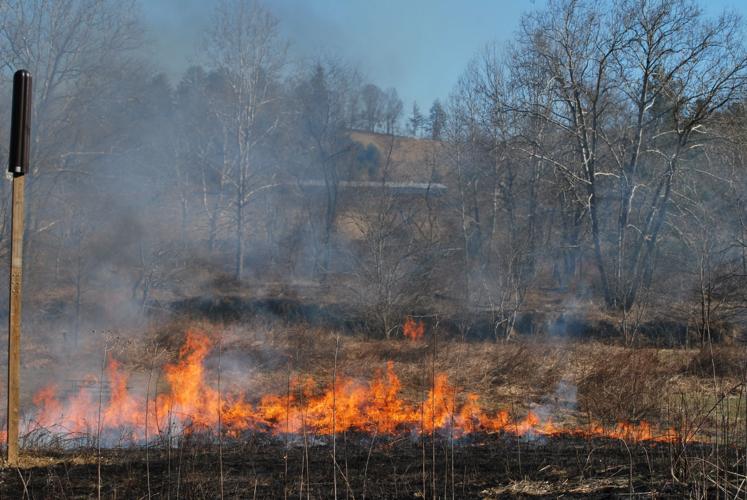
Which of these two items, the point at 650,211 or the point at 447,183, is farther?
the point at 447,183

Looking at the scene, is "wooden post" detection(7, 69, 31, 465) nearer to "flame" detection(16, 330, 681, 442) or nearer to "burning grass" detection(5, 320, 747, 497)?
"burning grass" detection(5, 320, 747, 497)

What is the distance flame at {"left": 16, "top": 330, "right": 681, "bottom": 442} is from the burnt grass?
79cm

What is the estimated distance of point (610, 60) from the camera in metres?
19.4

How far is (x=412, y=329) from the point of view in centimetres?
1703

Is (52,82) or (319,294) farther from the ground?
(52,82)

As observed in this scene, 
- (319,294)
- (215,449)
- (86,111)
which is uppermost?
(86,111)

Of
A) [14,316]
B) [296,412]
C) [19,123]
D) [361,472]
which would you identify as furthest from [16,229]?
[296,412]

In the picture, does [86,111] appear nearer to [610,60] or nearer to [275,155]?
[275,155]

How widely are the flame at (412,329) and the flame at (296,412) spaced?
402 cm

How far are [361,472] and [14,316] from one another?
3722 millimetres

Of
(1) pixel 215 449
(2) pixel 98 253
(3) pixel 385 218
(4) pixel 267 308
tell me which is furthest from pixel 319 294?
(1) pixel 215 449

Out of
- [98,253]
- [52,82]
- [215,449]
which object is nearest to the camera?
[215,449]

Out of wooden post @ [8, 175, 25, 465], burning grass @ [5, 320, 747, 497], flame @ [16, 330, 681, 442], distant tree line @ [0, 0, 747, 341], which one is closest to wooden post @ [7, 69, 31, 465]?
wooden post @ [8, 175, 25, 465]

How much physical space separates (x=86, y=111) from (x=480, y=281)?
11789mm
